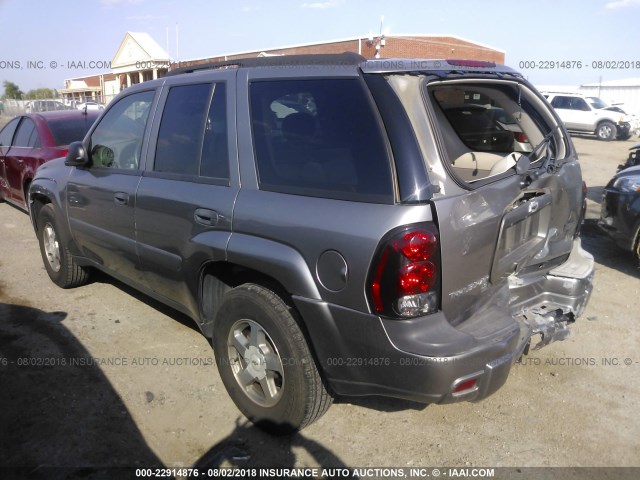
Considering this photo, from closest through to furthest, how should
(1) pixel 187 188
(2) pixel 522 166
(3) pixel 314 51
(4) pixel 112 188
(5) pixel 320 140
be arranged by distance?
(5) pixel 320 140 < (2) pixel 522 166 < (1) pixel 187 188 < (4) pixel 112 188 < (3) pixel 314 51

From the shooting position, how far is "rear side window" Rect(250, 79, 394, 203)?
2.42 metres

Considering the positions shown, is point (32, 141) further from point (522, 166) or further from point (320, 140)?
point (522, 166)

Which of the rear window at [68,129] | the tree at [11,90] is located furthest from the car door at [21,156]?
the tree at [11,90]

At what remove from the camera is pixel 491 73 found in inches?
118

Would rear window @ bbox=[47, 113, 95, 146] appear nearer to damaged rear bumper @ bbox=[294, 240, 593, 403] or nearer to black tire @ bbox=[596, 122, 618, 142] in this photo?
damaged rear bumper @ bbox=[294, 240, 593, 403]

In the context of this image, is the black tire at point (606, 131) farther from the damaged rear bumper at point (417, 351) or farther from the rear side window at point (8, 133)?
the damaged rear bumper at point (417, 351)

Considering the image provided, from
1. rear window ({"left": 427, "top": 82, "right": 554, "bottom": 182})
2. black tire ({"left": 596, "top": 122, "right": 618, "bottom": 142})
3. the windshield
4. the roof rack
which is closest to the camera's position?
the roof rack

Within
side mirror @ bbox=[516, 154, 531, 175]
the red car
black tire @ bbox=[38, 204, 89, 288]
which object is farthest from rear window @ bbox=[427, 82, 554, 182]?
the red car

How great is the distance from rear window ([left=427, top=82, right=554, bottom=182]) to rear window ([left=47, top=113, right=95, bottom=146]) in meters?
4.99

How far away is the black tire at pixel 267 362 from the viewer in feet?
8.82

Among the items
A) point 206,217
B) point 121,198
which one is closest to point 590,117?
point 121,198

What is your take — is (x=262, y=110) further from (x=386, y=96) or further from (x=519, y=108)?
(x=519, y=108)

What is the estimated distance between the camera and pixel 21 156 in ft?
23.4

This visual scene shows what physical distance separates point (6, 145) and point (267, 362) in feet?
22.8
